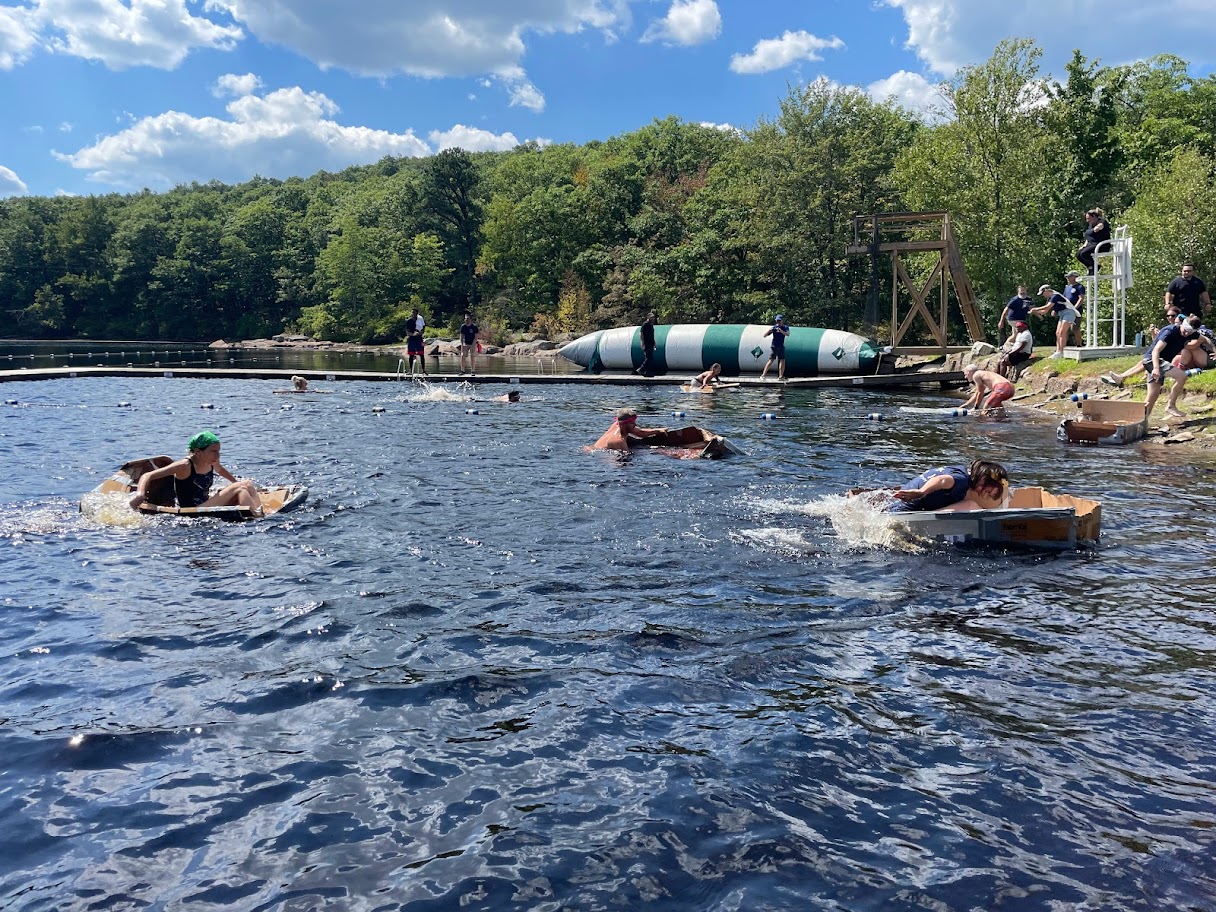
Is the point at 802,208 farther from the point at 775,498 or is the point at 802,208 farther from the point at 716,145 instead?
the point at 775,498

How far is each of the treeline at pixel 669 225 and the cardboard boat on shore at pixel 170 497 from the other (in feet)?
93.4

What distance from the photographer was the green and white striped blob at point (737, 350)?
3325 cm

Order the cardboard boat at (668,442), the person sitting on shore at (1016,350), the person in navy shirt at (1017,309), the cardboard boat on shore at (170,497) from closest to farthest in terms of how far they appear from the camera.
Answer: the cardboard boat on shore at (170,497) < the cardboard boat at (668,442) < the person in navy shirt at (1017,309) < the person sitting on shore at (1016,350)

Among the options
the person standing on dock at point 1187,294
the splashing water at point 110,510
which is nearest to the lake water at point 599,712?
the splashing water at point 110,510

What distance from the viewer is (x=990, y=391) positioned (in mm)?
23078

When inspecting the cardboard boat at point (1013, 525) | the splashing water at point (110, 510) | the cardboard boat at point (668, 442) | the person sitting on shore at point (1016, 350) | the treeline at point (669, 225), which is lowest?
the cardboard boat at point (1013, 525)

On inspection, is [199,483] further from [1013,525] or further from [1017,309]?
[1017,309]

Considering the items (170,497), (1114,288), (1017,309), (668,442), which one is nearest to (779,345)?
(1017,309)

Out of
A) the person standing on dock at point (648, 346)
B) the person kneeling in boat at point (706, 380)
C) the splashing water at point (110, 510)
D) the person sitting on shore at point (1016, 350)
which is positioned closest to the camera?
the splashing water at point (110, 510)

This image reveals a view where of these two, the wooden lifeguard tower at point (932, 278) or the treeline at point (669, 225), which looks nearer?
the wooden lifeguard tower at point (932, 278)

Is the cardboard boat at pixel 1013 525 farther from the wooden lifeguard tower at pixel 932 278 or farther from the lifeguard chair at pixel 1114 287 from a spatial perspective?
the wooden lifeguard tower at pixel 932 278

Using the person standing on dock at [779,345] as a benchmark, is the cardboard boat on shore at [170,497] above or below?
below

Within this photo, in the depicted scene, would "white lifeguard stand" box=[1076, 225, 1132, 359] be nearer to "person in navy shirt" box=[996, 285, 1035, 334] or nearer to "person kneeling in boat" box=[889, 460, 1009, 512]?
"person in navy shirt" box=[996, 285, 1035, 334]

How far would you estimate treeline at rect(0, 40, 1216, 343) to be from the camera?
119 ft
